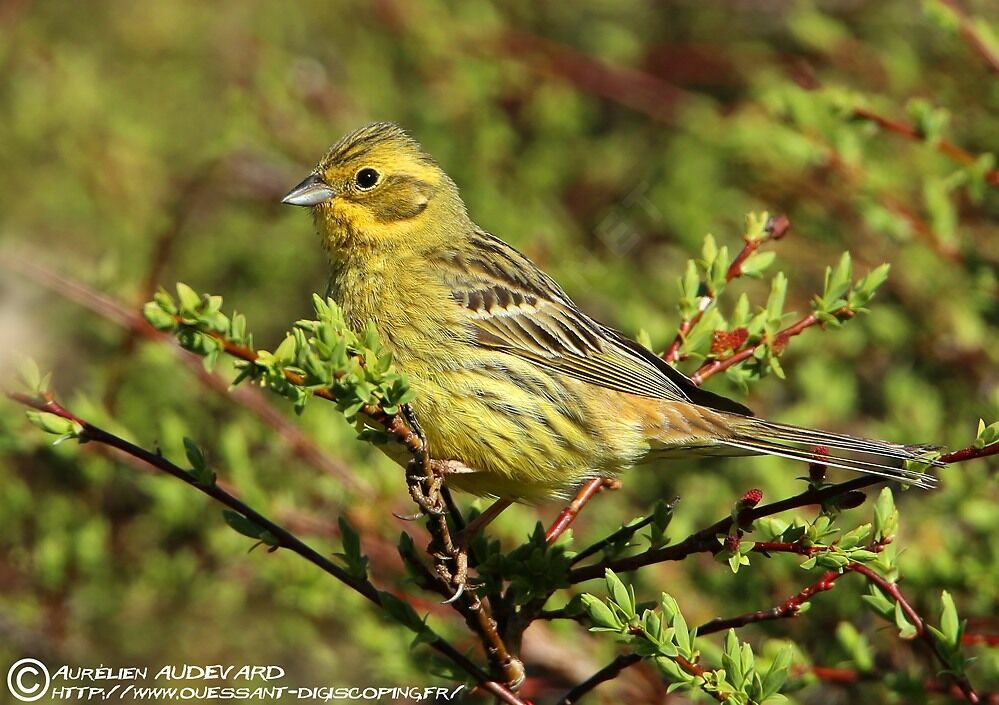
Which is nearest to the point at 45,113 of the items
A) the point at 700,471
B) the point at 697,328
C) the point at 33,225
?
the point at 33,225

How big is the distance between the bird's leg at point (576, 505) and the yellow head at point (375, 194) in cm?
116

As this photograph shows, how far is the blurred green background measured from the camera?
15.8 ft

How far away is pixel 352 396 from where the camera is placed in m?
2.77

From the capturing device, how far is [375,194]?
468 centimetres

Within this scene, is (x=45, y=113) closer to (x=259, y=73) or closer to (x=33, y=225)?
(x=33, y=225)

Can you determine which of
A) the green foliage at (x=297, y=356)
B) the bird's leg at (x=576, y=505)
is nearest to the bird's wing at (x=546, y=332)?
the bird's leg at (x=576, y=505)

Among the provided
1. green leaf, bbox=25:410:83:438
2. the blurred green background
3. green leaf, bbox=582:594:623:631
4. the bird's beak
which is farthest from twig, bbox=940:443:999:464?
the bird's beak

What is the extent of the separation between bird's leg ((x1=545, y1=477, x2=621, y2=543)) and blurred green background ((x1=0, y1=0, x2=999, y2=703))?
404 mm

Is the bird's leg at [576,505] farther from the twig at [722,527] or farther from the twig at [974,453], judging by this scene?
the twig at [974,453]

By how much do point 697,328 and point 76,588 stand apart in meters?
2.93

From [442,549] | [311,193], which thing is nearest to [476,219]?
[311,193]

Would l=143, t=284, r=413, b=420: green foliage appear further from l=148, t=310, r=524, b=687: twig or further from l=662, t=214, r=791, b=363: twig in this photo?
l=662, t=214, r=791, b=363: twig

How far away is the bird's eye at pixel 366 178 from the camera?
469 centimetres

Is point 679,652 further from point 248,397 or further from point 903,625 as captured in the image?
point 248,397
